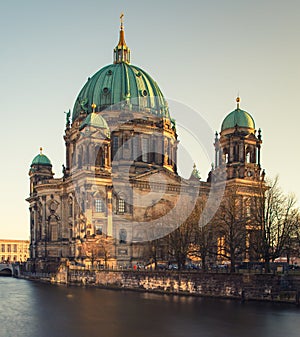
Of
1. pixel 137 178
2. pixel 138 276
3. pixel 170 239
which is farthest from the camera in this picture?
pixel 137 178

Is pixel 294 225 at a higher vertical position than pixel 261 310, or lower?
higher

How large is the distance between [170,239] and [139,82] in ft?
156

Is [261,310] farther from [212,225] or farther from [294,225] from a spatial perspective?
[212,225]

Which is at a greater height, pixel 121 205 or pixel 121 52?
pixel 121 52

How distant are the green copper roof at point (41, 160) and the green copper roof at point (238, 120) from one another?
39594mm

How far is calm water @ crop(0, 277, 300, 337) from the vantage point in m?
35.2

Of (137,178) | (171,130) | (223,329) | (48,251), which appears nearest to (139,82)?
(171,130)

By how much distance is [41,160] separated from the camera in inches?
4392

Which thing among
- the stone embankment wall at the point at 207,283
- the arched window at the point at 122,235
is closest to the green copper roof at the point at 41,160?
the arched window at the point at 122,235

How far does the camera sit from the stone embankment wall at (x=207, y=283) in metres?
47.7

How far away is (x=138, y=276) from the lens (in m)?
63.0

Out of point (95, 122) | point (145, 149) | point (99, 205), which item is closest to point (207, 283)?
point (99, 205)

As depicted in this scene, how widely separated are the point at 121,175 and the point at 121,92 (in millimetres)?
21445

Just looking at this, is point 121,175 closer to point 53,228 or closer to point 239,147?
point 53,228
